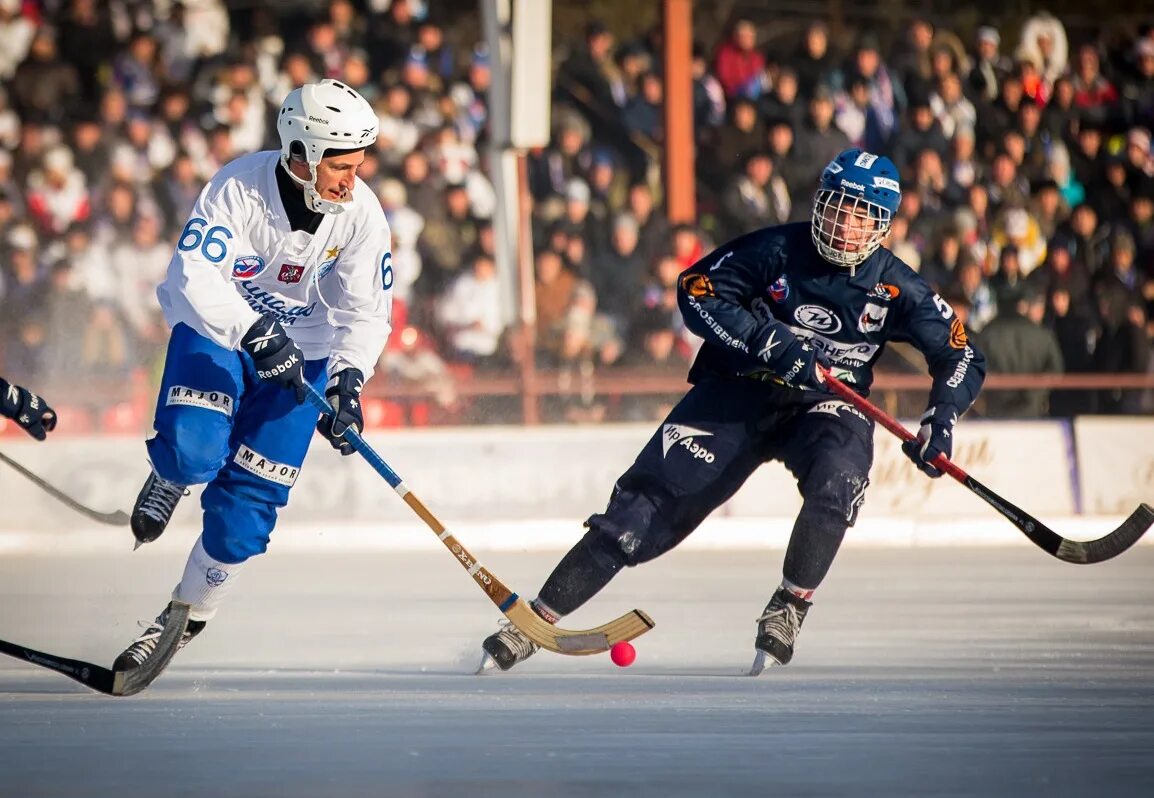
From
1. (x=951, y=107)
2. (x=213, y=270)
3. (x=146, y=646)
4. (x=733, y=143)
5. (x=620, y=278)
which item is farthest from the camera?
(x=951, y=107)

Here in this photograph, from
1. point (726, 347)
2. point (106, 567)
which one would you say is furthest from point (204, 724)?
point (106, 567)

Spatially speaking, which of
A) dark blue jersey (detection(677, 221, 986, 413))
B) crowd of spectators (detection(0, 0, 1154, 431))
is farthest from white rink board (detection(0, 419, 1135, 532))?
dark blue jersey (detection(677, 221, 986, 413))

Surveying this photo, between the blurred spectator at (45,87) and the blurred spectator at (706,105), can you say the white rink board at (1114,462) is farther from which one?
the blurred spectator at (45,87)

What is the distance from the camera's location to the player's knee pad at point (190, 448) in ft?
16.4

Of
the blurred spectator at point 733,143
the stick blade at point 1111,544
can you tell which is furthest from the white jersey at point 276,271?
the blurred spectator at point 733,143

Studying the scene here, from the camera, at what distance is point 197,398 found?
505 cm

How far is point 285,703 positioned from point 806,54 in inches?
286

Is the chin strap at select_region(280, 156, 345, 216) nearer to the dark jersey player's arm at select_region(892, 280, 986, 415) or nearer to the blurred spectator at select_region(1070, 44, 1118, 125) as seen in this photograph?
the dark jersey player's arm at select_region(892, 280, 986, 415)

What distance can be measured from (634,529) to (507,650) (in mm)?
504

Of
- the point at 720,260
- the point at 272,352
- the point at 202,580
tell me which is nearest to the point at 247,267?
the point at 272,352

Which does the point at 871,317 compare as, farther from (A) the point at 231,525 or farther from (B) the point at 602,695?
(A) the point at 231,525

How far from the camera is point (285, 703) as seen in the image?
4664 mm

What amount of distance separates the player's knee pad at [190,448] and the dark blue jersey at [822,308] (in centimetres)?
141

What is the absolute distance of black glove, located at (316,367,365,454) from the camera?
514 centimetres
